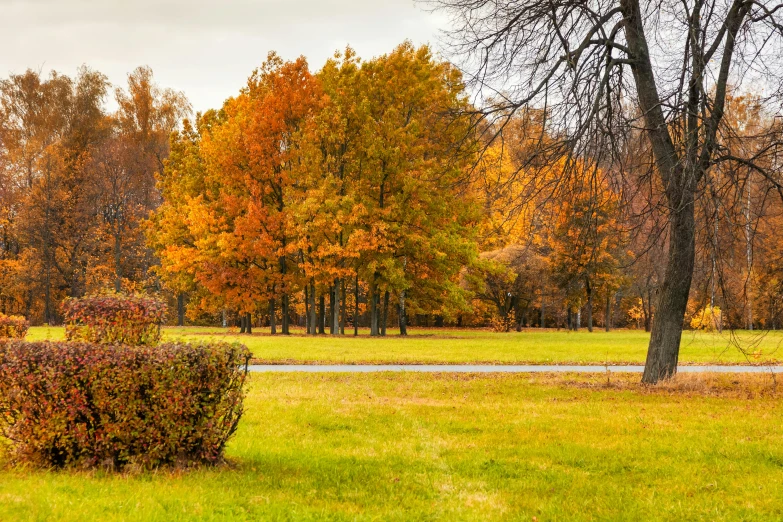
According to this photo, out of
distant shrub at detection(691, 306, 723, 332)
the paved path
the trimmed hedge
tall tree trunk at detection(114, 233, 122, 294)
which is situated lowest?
the paved path

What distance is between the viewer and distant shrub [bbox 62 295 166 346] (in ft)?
22.9

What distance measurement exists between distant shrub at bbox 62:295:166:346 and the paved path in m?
7.08

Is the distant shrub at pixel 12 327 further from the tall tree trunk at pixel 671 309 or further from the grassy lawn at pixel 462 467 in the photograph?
the tall tree trunk at pixel 671 309

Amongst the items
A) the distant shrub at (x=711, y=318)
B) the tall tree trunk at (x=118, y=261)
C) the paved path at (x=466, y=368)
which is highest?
the tall tree trunk at (x=118, y=261)

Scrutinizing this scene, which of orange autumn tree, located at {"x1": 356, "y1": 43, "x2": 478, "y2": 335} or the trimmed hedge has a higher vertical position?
orange autumn tree, located at {"x1": 356, "y1": 43, "x2": 478, "y2": 335}

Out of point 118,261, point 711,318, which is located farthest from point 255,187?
point 711,318

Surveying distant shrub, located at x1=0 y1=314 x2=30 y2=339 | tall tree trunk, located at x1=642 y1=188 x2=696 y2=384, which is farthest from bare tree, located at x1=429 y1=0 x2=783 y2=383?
distant shrub, located at x1=0 y1=314 x2=30 y2=339

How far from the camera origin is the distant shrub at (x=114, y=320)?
699 centimetres

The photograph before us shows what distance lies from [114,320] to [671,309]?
32.2 ft

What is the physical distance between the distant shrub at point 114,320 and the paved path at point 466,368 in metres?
7.08

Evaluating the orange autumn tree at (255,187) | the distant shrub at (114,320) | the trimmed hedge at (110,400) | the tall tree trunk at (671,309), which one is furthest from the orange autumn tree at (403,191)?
the trimmed hedge at (110,400)

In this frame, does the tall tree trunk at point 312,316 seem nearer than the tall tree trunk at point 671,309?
No

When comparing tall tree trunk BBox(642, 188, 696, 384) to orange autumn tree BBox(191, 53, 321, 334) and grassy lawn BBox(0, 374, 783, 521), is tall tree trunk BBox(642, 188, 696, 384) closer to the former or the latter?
grassy lawn BBox(0, 374, 783, 521)

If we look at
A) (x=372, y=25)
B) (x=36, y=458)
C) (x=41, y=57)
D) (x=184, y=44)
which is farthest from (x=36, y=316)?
(x=36, y=458)
